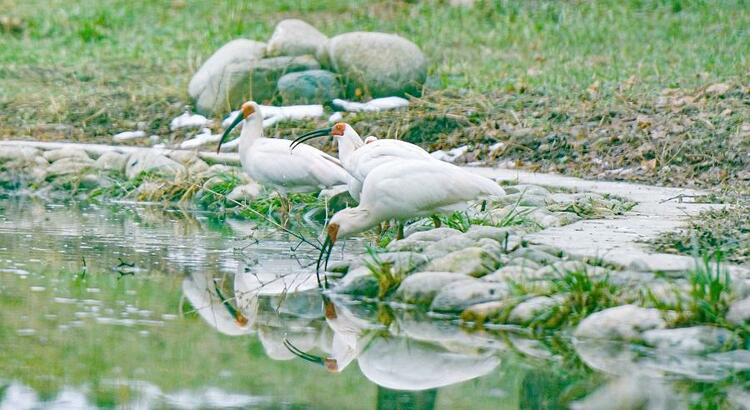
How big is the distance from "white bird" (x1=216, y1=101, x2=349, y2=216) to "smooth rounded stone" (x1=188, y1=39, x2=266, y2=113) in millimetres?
3580

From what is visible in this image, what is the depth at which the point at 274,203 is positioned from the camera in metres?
11.1

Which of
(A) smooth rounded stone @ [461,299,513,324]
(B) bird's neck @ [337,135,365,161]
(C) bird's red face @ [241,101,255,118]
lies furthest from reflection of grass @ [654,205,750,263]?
(C) bird's red face @ [241,101,255,118]

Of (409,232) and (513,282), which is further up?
(513,282)

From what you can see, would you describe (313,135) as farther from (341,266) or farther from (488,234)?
(488,234)

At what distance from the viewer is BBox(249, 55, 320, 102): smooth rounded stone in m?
14.3

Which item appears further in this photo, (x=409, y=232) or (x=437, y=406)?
(x=409, y=232)

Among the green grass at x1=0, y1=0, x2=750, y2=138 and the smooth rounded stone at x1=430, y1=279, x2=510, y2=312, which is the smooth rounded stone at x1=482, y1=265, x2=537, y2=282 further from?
the green grass at x1=0, y1=0, x2=750, y2=138

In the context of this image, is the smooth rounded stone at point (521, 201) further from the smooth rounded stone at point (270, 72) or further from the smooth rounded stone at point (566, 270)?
the smooth rounded stone at point (270, 72)

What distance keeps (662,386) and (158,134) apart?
9.63 m

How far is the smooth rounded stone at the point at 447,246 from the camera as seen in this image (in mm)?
7578

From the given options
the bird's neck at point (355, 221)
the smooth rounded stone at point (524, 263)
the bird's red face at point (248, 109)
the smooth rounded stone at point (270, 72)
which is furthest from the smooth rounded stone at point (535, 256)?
the smooth rounded stone at point (270, 72)

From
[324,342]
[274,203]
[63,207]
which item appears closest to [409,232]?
[274,203]

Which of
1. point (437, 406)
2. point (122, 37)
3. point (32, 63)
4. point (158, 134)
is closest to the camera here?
point (437, 406)

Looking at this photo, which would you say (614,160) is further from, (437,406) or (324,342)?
(437,406)
